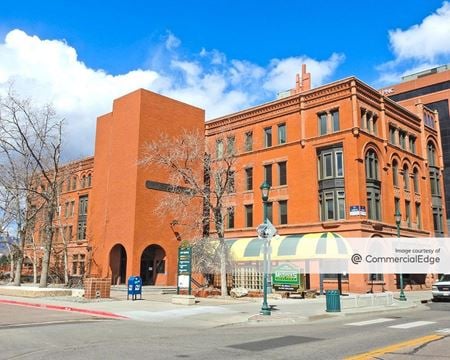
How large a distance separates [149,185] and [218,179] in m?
10.3

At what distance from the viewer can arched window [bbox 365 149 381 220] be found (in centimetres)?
3584

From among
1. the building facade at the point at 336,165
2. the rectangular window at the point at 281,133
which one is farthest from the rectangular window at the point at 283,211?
the rectangular window at the point at 281,133

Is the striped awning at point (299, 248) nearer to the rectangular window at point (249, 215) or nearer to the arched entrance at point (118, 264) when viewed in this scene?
the rectangular window at point (249, 215)

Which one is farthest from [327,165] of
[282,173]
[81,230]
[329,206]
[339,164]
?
[81,230]

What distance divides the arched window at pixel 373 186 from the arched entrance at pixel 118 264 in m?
20.8

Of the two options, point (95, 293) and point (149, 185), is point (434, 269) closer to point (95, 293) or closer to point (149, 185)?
point (149, 185)

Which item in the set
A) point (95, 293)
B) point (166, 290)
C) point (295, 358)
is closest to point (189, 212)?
point (166, 290)

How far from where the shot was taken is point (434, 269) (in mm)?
43062

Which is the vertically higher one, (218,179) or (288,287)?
(218,179)

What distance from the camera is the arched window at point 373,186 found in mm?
35844

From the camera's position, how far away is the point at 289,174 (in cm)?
3916

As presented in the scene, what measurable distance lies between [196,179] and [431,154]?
1023 inches

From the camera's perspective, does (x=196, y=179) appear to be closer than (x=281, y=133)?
Yes

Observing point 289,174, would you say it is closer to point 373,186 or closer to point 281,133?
point 281,133
